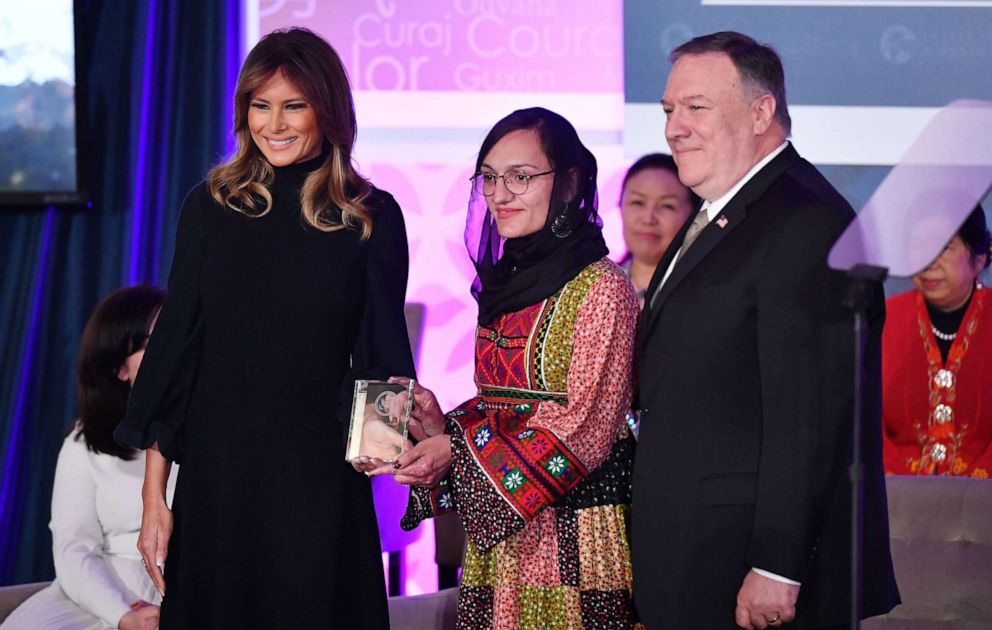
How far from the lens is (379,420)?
2.13 meters

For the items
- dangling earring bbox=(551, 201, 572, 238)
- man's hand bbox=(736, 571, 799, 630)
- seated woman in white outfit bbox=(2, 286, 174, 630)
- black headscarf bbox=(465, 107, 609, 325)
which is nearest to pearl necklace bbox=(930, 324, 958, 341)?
black headscarf bbox=(465, 107, 609, 325)

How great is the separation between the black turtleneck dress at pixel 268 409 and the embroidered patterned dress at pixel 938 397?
2.09 meters

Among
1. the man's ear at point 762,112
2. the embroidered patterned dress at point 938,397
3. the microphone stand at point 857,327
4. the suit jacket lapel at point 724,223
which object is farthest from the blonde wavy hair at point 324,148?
the embroidered patterned dress at point 938,397

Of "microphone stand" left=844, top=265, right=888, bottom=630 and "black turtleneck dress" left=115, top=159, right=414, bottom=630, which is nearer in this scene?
"microphone stand" left=844, top=265, right=888, bottom=630

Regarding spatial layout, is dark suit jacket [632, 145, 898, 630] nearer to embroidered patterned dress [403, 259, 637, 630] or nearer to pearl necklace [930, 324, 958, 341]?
embroidered patterned dress [403, 259, 637, 630]

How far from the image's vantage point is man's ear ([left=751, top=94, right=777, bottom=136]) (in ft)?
7.34

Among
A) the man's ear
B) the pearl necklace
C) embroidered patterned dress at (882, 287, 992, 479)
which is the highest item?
the man's ear

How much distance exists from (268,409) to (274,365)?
8 cm

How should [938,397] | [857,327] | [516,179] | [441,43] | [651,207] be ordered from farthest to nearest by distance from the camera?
[441,43] < [651,207] < [938,397] < [516,179] < [857,327]

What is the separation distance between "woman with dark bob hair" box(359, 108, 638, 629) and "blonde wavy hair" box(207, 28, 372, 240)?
1.12ft

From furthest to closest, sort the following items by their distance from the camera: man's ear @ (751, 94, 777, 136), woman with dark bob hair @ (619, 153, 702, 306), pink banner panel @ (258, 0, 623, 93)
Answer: pink banner panel @ (258, 0, 623, 93) → woman with dark bob hair @ (619, 153, 702, 306) → man's ear @ (751, 94, 777, 136)

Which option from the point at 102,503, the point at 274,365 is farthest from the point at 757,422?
the point at 102,503

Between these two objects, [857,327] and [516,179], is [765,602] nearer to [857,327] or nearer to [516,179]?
[857,327]

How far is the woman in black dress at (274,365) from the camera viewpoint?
85.4 inches
